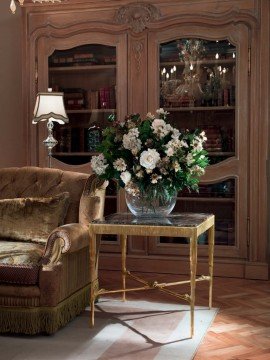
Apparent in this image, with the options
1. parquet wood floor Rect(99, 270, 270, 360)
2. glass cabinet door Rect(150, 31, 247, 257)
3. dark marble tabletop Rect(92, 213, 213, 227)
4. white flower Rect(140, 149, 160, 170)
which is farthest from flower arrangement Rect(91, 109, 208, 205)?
glass cabinet door Rect(150, 31, 247, 257)

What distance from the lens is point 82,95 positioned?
15.6 feet

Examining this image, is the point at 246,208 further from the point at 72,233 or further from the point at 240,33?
the point at 72,233

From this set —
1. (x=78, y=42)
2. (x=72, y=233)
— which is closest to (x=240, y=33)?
(x=78, y=42)

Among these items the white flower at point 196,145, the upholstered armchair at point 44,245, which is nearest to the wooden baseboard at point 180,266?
the upholstered armchair at point 44,245

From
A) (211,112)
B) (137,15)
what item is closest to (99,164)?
(211,112)

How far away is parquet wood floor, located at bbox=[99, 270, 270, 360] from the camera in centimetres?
278

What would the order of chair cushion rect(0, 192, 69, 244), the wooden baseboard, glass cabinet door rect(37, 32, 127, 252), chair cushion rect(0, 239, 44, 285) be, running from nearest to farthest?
chair cushion rect(0, 239, 44, 285) < chair cushion rect(0, 192, 69, 244) < the wooden baseboard < glass cabinet door rect(37, 32, 127, 252)

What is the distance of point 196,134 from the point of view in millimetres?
3189

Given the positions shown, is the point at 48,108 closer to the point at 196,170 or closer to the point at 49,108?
the point at 49,108

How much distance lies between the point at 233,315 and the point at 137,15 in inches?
98.1

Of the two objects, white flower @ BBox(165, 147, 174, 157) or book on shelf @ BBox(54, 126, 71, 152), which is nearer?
white flower @ BBox(165, 147, 174, 157)

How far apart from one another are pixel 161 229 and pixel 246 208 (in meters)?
1.57

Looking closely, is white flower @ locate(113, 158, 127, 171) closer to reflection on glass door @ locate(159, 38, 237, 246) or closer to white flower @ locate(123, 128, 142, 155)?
white flower @ locate(123, 128, 142, 155)

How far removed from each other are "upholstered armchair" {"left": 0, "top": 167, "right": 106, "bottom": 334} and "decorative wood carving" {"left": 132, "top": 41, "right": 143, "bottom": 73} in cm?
137
